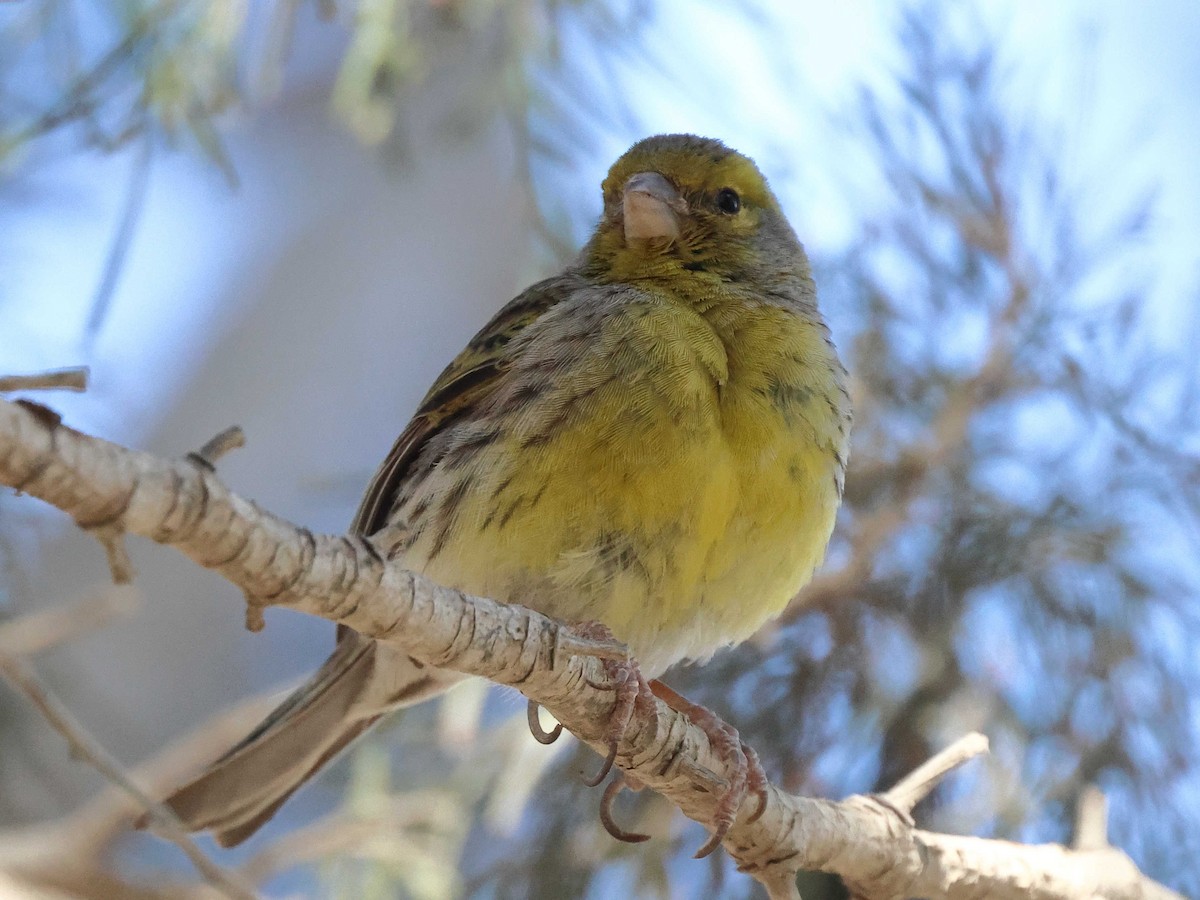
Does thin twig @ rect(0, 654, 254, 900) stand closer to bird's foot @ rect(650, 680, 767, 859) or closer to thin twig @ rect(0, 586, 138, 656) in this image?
thin twig @ rect(0, 586, 138, 656)

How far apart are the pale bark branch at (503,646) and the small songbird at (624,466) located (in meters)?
0.19

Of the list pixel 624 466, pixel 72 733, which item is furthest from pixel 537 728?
pixel 72 733

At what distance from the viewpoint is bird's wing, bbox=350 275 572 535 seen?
3061 millimetres

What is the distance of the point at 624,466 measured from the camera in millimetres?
2521

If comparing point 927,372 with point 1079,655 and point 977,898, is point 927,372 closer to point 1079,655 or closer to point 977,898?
point 1079,655

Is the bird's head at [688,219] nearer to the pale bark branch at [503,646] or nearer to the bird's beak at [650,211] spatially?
the bird's beak at [650,211]

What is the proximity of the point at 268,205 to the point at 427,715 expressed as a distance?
173 inches

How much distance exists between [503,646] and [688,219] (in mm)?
1674

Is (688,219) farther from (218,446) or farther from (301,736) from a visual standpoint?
(218,446)

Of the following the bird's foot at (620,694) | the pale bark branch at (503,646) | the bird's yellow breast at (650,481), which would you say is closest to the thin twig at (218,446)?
the pale bark branch at (503,646)

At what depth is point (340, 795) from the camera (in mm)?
4902

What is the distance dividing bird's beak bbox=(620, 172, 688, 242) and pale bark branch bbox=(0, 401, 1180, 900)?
49.3 inches

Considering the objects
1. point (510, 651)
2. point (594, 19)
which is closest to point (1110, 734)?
point (510, 651)

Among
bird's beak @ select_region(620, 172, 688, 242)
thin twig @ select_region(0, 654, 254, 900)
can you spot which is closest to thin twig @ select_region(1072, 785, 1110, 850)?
bird's beak @ select_region(620, 172, 688, 242)
